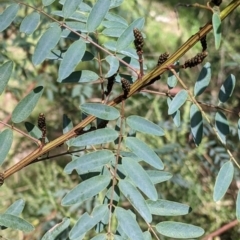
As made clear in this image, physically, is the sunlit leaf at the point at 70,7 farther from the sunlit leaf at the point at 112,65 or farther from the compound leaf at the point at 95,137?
the compound leaf at the point at 95,137

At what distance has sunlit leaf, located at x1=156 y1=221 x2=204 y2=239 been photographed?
0.87 m

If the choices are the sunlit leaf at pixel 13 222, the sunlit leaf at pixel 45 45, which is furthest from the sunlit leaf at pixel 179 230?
the sunlit leaf at pixel 45 45

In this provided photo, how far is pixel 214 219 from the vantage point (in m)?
2.19

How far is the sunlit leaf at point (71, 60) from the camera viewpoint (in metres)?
0.89

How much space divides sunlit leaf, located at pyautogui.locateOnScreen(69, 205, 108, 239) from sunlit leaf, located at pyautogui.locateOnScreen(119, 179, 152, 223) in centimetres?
5

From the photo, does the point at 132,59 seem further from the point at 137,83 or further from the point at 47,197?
the point at 47,197

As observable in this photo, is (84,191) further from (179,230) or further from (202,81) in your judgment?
(202,81)

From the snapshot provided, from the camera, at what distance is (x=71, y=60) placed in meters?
0.91

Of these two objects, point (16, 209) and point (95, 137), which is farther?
point (16, 209)

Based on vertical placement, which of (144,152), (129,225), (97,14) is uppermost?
(97,14)

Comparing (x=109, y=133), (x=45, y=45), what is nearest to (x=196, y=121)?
(x=109, y=133)

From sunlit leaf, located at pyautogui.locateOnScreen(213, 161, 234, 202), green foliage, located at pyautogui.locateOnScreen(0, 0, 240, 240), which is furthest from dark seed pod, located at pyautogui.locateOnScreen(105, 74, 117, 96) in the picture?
sunlit leaf, located at pyautogui.locateOnScreen(213, 161, 234, 202)

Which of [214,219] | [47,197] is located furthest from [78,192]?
[214,219]

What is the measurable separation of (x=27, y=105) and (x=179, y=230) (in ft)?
1.07
